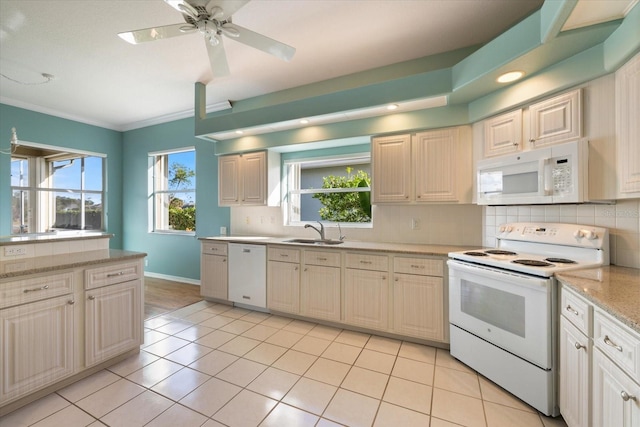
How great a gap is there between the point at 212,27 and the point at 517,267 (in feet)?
8.29

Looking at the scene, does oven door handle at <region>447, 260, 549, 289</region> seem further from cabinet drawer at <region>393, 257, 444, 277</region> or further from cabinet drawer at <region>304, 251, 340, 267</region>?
cabinet drawer at <region>304, 251, 340, 267</region>

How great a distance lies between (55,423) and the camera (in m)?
1.65

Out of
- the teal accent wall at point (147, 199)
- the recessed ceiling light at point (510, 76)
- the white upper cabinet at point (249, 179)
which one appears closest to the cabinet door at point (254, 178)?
the white upper cabinet at point (249, 179)

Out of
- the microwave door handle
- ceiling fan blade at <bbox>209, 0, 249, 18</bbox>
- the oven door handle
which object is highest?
ceiling fan blade at <bbox>209, 0, 249, 18</bbox>

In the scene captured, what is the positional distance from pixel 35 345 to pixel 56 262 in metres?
0.54

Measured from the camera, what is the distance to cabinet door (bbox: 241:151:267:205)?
12.5 ft

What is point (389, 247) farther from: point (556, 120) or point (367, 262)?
point (556, 120)

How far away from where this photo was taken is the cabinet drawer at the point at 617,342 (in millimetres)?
1005

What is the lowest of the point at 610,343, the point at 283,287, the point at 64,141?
the point at 283,287

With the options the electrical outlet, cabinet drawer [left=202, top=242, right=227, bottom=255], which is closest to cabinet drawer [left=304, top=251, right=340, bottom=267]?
cabinet drawer [left=202, top=242, right=227, bottom=255]

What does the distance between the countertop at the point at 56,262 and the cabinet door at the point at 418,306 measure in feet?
7.79

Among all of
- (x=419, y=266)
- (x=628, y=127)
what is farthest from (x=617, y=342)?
(x=419, y=266)

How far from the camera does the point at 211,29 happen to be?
1850mm

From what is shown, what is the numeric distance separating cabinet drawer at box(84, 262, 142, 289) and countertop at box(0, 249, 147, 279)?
66 mm
